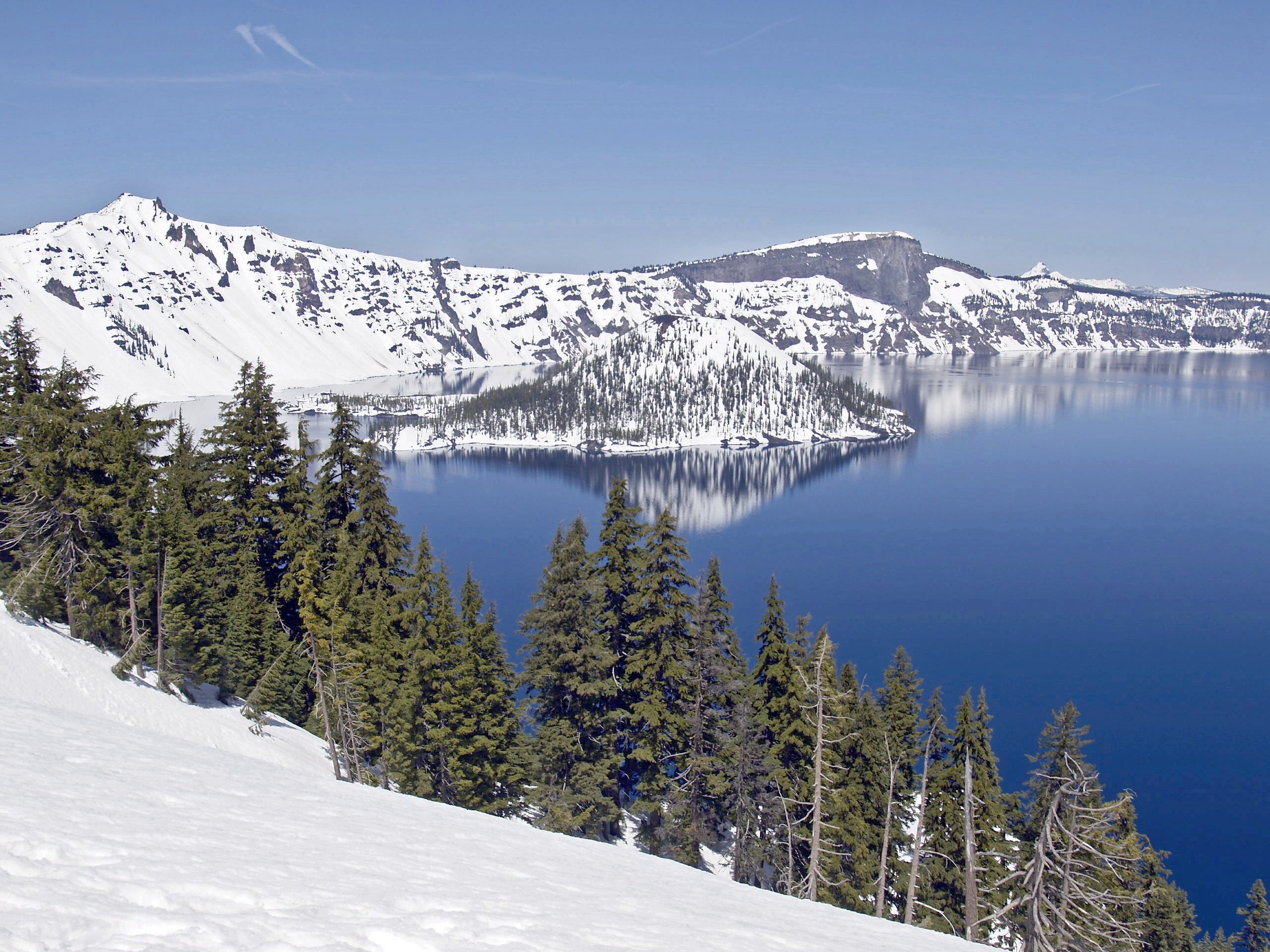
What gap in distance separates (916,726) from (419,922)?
2880cm

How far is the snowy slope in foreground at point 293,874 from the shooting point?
297 inches

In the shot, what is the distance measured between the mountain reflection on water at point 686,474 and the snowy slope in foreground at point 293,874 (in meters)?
106

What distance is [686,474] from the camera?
176000 mm

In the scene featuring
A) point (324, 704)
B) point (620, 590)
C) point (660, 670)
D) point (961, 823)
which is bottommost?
point (961, 823)

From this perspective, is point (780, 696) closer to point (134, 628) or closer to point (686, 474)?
point (134, 628)

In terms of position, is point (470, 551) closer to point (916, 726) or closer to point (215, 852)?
point (916, 726)

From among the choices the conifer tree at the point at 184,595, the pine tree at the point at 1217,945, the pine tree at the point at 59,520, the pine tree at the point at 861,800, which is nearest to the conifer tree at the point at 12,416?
the pine tree at the point at 59,520

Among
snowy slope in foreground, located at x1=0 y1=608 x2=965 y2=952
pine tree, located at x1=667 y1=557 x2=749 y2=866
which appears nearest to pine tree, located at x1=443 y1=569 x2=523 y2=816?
pine tree, located at x1=667 y1=557 x2=749 y2=866

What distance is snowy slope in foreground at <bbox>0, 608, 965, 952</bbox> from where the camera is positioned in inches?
297

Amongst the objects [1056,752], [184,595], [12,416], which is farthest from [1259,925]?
[12,416]

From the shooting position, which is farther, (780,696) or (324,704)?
(780,696)

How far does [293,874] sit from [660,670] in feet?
68.8

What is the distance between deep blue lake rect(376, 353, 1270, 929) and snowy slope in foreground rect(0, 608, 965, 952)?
41.8 metres

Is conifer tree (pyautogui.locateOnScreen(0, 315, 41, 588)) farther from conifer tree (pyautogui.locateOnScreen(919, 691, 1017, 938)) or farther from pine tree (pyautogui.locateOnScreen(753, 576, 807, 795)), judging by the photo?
conifer tree (pyautogui.locateOnScreen(919, 691, 1017, 938))
